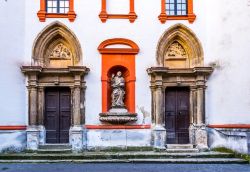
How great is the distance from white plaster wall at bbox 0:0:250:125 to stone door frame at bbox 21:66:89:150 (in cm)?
31

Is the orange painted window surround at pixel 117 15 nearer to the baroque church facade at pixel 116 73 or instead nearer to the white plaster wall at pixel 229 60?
the baroque church facade at pixel 116 73

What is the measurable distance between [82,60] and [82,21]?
1572 millimetres

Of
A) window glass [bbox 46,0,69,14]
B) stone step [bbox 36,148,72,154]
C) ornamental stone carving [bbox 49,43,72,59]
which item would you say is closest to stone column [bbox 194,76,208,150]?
stone step [bbox 36,148,72,154]

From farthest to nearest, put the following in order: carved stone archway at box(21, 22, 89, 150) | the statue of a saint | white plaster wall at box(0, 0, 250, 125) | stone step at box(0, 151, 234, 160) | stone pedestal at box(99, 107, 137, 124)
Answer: the statue of a saint < stone pedestal at box(99, 107, 137, 124) < carved stone archway at box(21, 22, 89, 150) < white plaster wall at box(0, 0, 250, 125) < stone step at box(0, 151, 234, 160)

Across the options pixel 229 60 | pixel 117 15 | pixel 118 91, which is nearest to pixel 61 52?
pixel 117 15

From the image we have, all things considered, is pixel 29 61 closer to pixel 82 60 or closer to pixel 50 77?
pixel 50 77

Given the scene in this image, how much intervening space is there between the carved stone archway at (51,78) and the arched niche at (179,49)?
320 centimetres

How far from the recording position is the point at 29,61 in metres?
16.8

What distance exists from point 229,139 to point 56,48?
771 centimetres

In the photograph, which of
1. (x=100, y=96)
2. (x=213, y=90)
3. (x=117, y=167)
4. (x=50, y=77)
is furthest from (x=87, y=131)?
(x=213, y=90)

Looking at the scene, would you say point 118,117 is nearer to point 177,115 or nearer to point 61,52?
point 177,115

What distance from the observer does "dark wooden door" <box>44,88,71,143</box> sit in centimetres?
1706

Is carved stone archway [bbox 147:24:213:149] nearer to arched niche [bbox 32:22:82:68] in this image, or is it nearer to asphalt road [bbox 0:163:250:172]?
asphalt road [bbox 0:163:250:172]

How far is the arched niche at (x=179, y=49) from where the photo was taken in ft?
56.2
